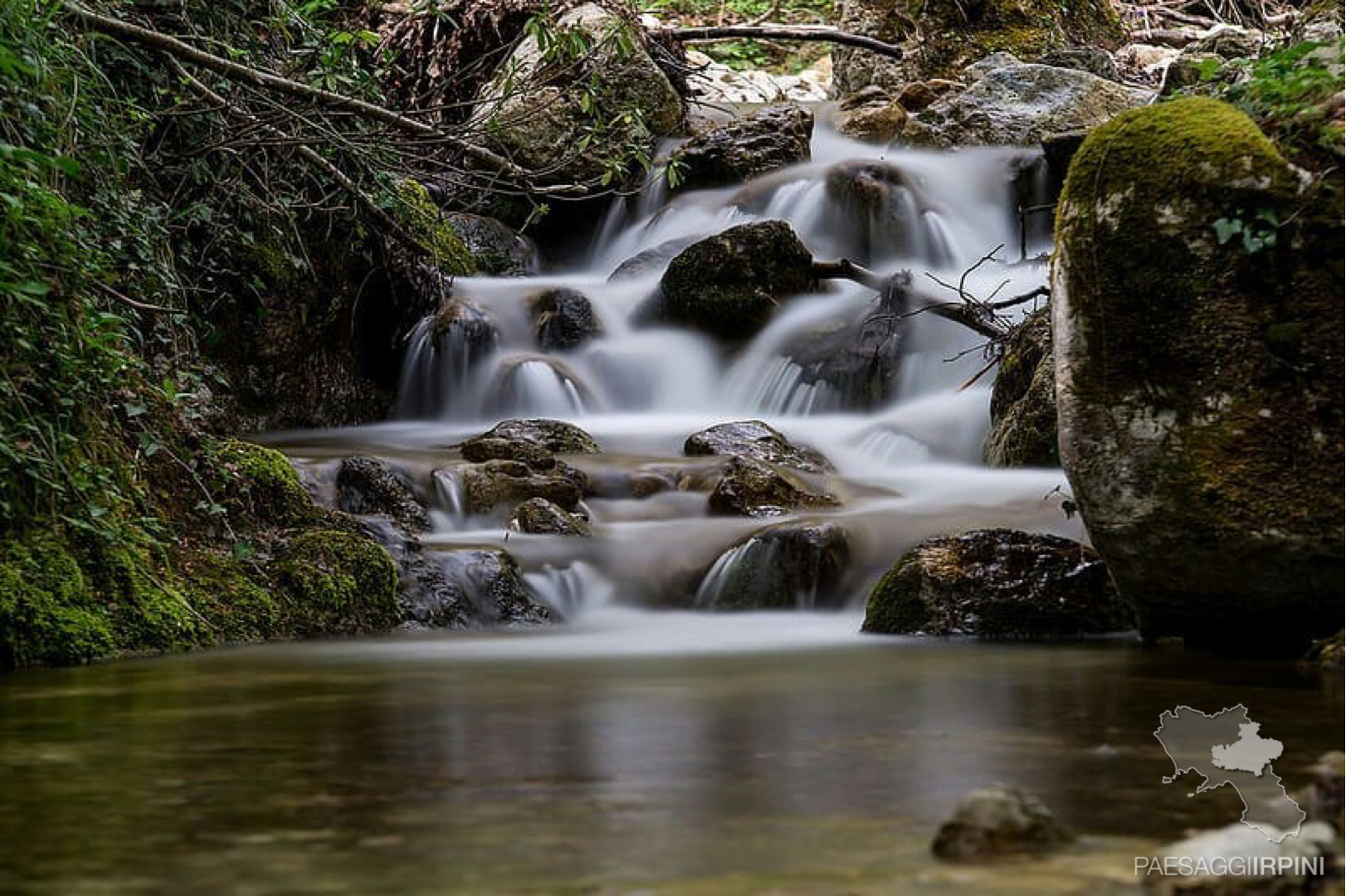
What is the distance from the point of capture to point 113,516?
5.35 m

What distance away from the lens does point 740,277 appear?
11.7 m

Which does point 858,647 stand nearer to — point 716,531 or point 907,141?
point 716,531

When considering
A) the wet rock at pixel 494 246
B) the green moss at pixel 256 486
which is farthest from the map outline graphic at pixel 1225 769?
the wet rock at pixel 494 246

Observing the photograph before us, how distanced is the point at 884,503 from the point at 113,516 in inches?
163

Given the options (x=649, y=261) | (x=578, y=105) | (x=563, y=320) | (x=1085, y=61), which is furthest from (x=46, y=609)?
(x=1085, y=61)

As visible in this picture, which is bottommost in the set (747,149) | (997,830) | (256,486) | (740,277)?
(997,830)

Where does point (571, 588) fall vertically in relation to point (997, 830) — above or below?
below

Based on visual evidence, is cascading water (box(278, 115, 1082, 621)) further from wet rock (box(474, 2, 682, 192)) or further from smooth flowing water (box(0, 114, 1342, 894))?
wet rock (box(474, 2, 682, 192))

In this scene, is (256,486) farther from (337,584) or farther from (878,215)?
(878,215)

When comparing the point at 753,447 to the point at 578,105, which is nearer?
the point at 753,447

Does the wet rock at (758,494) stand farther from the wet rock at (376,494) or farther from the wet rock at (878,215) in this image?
the wet rock at (878,215)

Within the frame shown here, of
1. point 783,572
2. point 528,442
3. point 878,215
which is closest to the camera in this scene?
point 783,572

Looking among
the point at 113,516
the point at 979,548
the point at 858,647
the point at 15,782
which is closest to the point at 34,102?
the point at 113,516

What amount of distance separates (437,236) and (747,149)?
3.61 m
